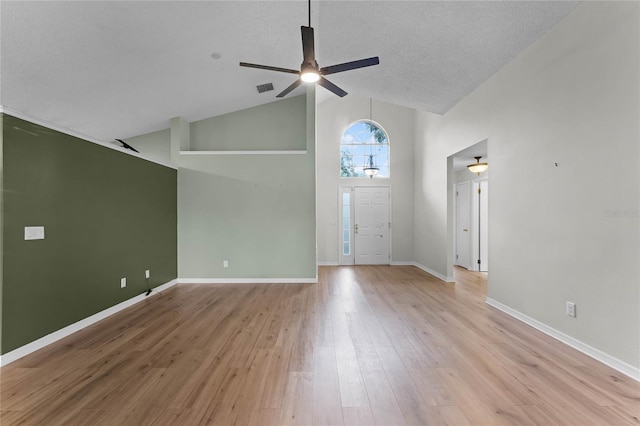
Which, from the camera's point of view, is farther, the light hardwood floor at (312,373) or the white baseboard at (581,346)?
the white baseboard at (581,346)

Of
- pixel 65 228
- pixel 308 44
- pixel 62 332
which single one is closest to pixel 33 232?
pixel 65 228

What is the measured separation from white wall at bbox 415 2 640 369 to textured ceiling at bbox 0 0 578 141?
1.35 ft

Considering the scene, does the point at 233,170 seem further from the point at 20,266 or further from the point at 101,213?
the point at 20,266

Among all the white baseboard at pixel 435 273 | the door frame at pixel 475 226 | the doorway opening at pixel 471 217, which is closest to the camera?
the white baseboard at pixel 435 273

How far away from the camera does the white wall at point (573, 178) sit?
2285 mm

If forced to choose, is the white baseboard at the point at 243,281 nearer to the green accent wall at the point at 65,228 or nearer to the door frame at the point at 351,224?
the green accent wall at the point at 65,228

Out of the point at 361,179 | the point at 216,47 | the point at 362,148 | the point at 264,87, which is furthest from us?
the point at 362,148

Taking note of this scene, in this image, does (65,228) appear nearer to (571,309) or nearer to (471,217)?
(571,309)

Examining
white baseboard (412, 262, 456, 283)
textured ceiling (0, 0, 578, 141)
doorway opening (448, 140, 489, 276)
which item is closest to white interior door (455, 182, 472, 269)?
doorway opening (448, 140, 489, 276)

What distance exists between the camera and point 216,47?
389 centimetres

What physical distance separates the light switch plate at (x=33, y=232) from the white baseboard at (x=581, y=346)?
5.21m

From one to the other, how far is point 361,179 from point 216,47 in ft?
15.4

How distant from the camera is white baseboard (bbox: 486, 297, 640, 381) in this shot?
223 cm

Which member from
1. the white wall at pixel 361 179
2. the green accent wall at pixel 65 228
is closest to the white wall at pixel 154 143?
the green accent wall at pixel 65 228
